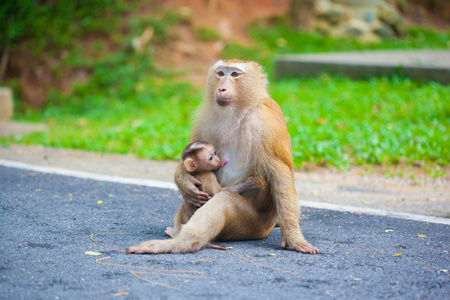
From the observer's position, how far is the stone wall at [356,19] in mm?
16797

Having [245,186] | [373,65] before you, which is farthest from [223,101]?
[373,65]

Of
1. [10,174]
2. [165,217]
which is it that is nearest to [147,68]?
[10,174]

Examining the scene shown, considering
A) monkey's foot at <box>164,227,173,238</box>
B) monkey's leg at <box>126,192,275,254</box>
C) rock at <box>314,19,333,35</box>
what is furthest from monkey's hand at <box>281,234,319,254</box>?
rock at <box>314,19,333,35</box>

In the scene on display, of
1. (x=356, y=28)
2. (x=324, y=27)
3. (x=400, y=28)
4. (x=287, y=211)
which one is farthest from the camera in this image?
(x=400, y=28)

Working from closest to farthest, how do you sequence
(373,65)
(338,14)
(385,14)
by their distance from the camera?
(373,65)
(338,14)
(385,14)

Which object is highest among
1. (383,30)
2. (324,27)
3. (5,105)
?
(383,30)

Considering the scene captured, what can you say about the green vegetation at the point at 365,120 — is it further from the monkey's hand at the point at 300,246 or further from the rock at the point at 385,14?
the rock at the point at 385,14

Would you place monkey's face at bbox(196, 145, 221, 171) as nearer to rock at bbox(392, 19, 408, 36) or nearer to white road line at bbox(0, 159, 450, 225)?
white road line at bbox(0, 159, 450, 225)

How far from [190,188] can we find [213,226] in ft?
1.39

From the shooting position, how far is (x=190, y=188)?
4.05 metres

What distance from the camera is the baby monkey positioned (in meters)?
4.04

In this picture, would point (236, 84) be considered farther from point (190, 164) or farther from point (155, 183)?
Result: point (155, 183)

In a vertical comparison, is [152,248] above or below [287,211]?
below

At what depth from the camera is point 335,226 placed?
179 inches
